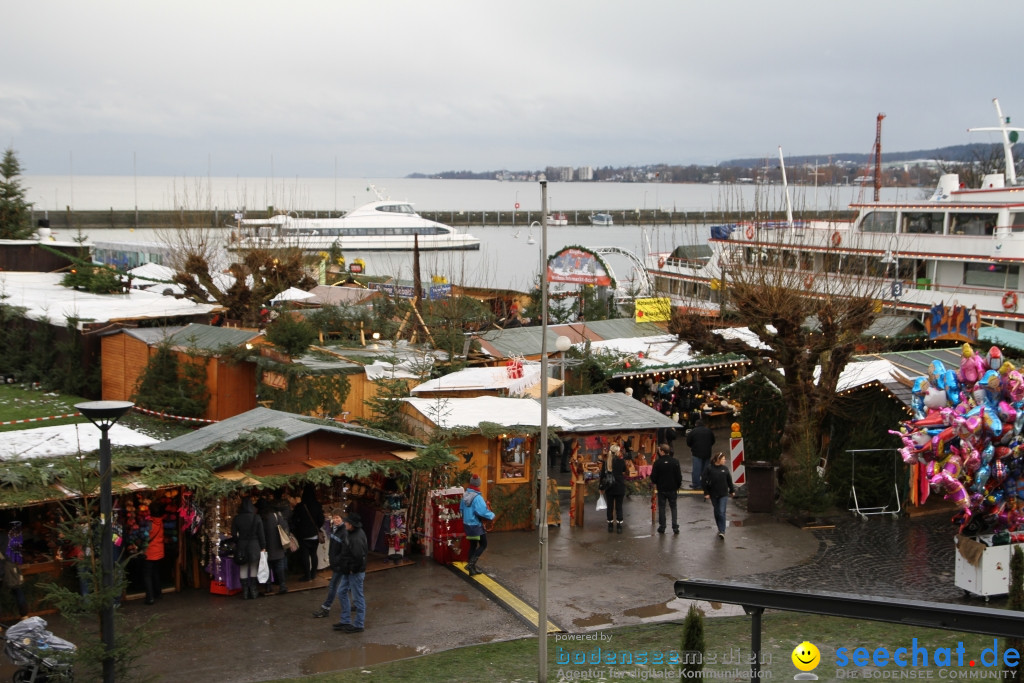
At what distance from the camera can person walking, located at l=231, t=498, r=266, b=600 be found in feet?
40.1

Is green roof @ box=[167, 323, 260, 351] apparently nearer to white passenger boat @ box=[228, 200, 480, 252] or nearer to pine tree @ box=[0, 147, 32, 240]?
pine tree @ box=[0, 147, 32, 240]

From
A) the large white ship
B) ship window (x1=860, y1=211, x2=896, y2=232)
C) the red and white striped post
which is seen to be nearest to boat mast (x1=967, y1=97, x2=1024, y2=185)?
ship window (x1=860, y1=211, x2=896, y2=232)

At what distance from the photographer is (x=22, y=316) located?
27469 millimetres

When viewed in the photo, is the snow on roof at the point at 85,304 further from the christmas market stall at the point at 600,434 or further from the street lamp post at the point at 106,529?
the street lamp post at the point at 106,529

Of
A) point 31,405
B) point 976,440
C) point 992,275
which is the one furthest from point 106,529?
point 992,275

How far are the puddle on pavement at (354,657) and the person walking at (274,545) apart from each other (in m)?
2.25

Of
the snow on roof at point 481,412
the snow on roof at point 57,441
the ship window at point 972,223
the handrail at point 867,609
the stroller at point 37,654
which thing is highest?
the ship window at point 972,223

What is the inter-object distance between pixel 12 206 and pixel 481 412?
140 feet

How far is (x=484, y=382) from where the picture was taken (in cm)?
1922

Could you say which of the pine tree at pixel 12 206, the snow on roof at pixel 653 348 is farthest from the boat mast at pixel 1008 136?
the pine tree at pixel 12 206

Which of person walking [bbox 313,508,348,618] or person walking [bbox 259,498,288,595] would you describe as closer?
person walking [bbox 313,508,348,618]

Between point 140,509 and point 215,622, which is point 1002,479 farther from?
point 140,509

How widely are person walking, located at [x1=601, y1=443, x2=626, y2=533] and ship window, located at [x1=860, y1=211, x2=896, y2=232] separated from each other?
24055 mm

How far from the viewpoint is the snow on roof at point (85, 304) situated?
2741 centimetres
